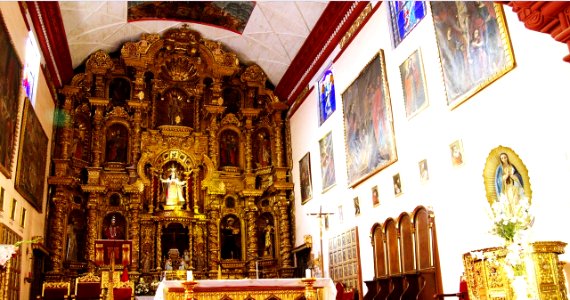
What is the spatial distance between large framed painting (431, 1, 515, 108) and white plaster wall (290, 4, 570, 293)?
0.54ft

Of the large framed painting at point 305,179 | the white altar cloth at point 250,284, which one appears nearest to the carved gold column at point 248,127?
the large framed painting at point 305,179

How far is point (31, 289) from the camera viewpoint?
1526 cm

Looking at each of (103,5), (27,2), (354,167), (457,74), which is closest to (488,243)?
(457,74)

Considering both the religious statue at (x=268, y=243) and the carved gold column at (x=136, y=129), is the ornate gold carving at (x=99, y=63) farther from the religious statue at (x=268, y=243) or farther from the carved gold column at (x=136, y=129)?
the religious statue at (x=268, y=243)

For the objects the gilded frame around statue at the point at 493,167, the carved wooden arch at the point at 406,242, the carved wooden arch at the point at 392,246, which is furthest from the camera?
the carved wooden arch at the point at 392,246

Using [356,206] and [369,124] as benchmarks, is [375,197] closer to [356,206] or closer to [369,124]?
[356,206]

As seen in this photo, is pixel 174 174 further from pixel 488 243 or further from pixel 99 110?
pixel 488 243

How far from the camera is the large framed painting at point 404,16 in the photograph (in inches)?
478

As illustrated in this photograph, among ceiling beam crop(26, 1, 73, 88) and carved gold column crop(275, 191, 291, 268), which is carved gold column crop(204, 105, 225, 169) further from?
ceiling beam crop(26, 1, 73, 88)

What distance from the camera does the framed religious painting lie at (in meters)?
11.7

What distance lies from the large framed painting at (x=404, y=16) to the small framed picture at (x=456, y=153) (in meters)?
3.24

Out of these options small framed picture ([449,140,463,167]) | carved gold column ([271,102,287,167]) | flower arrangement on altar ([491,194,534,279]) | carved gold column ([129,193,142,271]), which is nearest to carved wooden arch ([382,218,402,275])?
small framed picture ([449,140,463,167])

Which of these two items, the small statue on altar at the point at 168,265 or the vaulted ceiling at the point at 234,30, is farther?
the small statue on altar at the point at 168,265

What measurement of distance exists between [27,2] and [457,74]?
1073 cm
